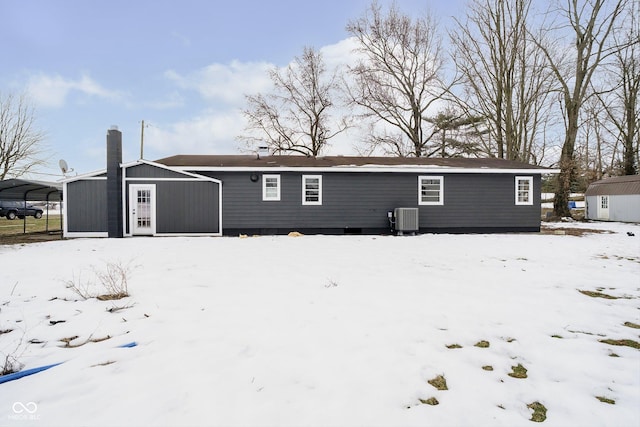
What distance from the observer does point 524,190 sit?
45.9 ft

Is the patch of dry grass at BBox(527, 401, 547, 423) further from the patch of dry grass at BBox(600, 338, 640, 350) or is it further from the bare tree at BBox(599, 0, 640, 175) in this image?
the bare tree at BBox(599, 0, 640, 175)

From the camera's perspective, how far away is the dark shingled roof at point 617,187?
61.9 ft

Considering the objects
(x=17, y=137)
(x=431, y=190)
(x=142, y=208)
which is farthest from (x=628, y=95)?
(x=17, y=137)

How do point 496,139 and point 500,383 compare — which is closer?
point 500,383

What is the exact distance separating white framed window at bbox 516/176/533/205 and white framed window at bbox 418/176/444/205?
3.52m

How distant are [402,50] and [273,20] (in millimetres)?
12780

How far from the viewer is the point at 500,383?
7.65ft

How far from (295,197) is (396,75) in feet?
54.6

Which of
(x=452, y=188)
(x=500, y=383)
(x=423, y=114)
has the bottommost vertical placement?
(x=500, y=383)

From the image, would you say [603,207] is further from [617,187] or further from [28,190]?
[28,190]

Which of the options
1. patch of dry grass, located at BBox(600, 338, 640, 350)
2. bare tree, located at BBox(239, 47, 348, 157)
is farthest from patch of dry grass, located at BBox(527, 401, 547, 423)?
bare tree, located at BBox(239, 47, 348, 157)

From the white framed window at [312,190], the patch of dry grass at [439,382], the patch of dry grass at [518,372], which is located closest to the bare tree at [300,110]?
the white framed window at [312,190]

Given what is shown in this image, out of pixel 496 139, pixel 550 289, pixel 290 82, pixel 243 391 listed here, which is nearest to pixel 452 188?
pixel 550 289

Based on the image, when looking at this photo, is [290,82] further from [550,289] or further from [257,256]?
[550,289]
